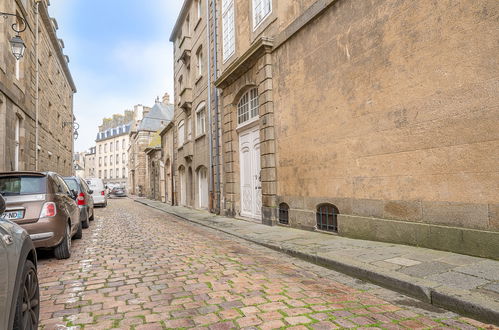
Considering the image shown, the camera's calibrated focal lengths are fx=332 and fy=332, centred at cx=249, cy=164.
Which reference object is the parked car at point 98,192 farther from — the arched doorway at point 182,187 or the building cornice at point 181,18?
the building cornice at point 181,18

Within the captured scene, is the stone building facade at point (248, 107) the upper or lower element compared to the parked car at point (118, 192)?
upper

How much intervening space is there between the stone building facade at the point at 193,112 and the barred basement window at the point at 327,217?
719cm

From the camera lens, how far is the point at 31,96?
1464cm

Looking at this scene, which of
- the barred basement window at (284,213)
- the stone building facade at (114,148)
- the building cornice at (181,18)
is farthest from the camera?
the stone building facade at (114,148)

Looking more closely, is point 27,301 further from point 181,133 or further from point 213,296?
point 181,133

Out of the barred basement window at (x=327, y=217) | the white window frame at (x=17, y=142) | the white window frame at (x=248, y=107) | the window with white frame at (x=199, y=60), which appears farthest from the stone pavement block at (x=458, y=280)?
the window with white frame at (x=199, y=60)

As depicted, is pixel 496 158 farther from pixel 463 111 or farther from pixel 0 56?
pixel 0 56

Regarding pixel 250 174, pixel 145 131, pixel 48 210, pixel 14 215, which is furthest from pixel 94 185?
pixel 145 131

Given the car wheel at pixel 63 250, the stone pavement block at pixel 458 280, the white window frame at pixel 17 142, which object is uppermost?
the white window frame at pixel 17 142

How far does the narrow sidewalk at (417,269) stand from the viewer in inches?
125

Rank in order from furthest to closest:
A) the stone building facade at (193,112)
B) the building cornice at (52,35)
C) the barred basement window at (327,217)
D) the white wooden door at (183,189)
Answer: the white wooden door at (183,189)
the building cornice at (52,35)
the stone building facade at (193,112)
the barred basement window at (327,217)

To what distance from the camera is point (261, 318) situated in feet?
9.95

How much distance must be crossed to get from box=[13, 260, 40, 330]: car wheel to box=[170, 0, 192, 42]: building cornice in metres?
17.7

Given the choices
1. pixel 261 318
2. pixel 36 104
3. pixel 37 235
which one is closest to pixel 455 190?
pixel 261 318
